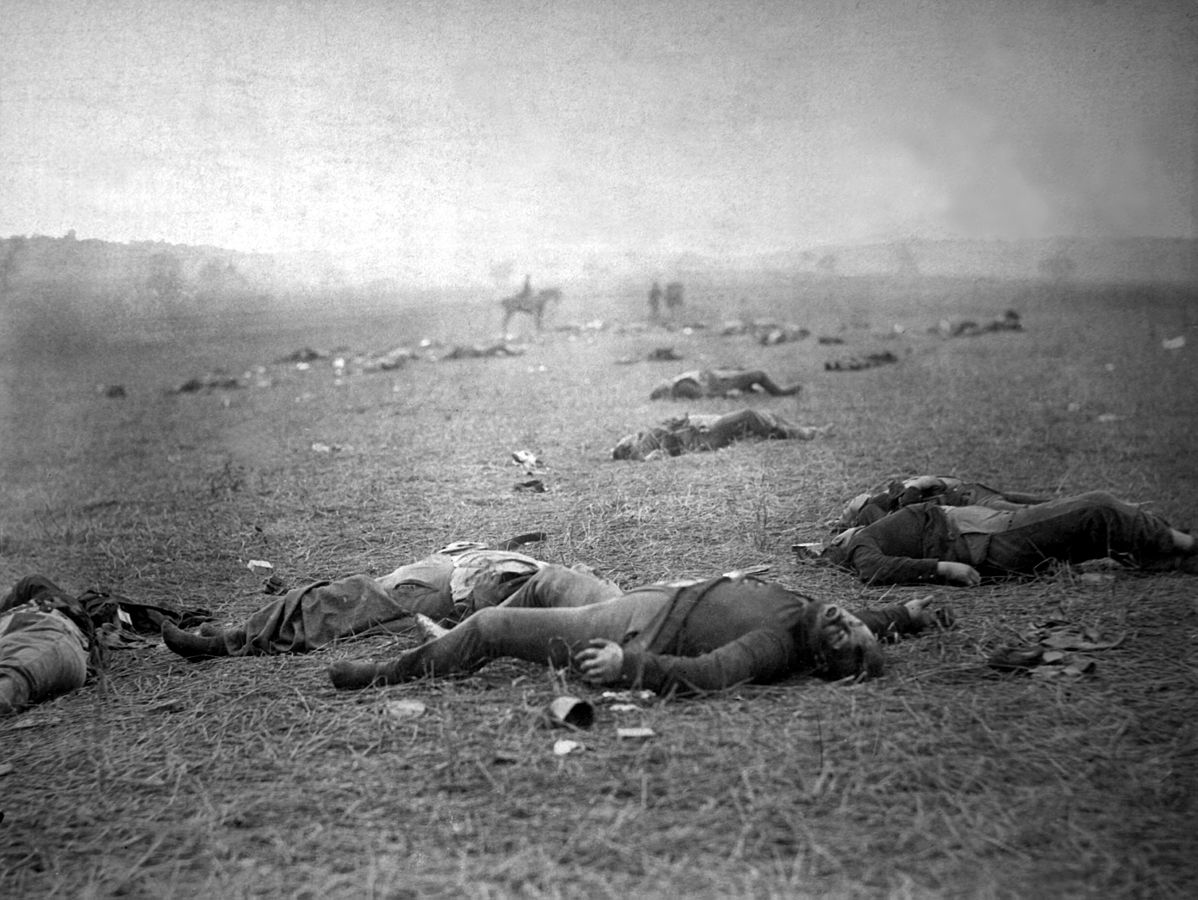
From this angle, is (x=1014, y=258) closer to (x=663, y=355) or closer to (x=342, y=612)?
(x=663, y=355)

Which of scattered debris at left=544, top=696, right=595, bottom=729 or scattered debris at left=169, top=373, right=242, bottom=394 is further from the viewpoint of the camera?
scattered debris at left=169, top=373, right=242, bottom=394

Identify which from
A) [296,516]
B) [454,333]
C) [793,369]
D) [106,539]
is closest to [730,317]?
[793,369]

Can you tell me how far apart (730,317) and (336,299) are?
144 inches

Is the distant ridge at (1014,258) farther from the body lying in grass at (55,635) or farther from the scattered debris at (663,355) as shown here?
the body lying in grass at (55,635)

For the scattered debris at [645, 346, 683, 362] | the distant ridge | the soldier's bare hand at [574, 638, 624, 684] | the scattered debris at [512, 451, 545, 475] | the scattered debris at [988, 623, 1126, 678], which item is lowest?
the scattered debris at [988, 623, 1126, 678]

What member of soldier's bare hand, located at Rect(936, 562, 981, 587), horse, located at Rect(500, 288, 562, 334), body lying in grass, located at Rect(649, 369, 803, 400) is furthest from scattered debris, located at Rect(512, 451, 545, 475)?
soldier's bare hand, located at Rect(936, 562, 981, 587)

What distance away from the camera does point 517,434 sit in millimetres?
7758

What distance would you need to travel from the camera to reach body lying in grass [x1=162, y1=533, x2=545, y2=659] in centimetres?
391

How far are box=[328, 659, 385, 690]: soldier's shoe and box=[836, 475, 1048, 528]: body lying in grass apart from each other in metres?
2.46

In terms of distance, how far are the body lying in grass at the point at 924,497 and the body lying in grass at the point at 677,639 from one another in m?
1.54

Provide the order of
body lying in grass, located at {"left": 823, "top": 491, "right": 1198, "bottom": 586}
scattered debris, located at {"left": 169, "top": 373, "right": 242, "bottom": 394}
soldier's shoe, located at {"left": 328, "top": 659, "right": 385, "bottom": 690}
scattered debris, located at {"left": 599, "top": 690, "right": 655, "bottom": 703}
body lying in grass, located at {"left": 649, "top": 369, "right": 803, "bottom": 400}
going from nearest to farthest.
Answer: scattered debris, located at {"left": 599, "top": 690, "right": 655, "bottom": 703}
soldier's shoe, located at {"left": 328, "top": 659, "right": 385, "bottom": 690}
body lying in grass, located at {"left": 823, "top": 491, "right": 1198, "bottom": 586}
body lying in grass, located at {"left": 649, "top": 369, "right": 803, "bottom": 400}
scattered debris, located at {"left": 169, "top": 373, "right": 242, "bottom": 394}

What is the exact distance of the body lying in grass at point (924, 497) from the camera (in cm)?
467

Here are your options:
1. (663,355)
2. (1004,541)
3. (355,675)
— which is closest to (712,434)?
(663,355)

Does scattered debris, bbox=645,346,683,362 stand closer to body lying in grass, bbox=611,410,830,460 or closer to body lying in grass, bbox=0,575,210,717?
body lying in grass, bbox=611,410,830,460
